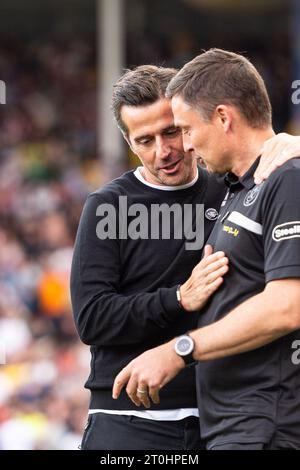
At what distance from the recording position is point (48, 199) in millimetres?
11586

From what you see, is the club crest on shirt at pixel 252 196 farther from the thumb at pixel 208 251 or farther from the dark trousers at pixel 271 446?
the dark trousers at pixel 271 446

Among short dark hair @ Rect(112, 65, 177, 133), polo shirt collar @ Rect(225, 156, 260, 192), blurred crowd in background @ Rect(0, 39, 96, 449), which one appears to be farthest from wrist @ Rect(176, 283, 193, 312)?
blurred crowd in background @ Rect(0, 39, 96, 449)

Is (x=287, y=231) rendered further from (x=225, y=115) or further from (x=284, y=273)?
(x=225, y=115)

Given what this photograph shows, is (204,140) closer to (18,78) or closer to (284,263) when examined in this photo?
(284,263)

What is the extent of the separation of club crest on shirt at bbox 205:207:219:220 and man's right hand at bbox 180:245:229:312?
371 mm

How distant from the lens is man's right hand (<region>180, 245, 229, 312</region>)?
313 centimetres

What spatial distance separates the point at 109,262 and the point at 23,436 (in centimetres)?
449

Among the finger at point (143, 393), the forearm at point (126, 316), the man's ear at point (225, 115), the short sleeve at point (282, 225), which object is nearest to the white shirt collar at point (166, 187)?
the forearm at point (126, 316)

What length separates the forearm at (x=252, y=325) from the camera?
2912 millimetres

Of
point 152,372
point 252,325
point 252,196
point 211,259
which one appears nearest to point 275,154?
point 252,196

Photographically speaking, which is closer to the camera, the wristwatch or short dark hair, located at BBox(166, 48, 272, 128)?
the wristwatch

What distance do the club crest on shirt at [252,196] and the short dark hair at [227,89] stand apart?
21 cm

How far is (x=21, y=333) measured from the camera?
30.0 ft

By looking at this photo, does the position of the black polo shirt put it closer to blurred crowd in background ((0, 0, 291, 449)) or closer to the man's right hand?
the man's right hand
